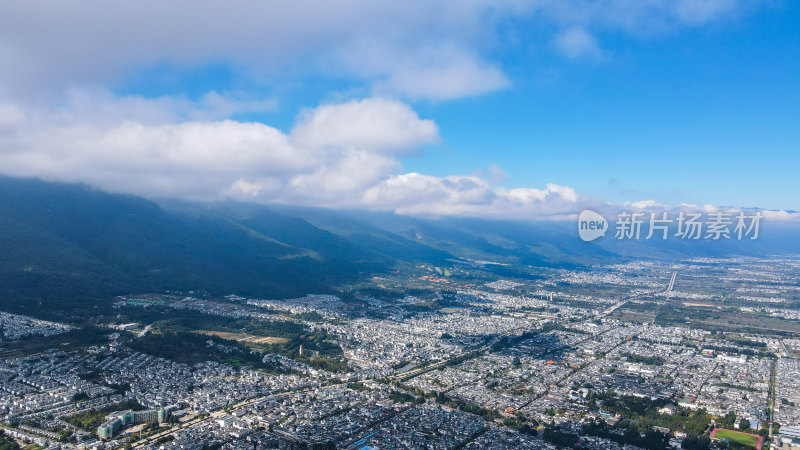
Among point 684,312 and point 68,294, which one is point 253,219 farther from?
point 684,312

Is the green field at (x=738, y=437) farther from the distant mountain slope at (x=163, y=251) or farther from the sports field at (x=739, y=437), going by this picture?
the distant mountain slope at (x=163, y=251)

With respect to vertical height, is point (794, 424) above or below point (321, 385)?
above

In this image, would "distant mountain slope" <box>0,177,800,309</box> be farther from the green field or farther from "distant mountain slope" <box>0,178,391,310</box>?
the green field

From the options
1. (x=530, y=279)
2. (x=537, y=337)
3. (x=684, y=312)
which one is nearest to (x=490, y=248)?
(x=530, y=279)

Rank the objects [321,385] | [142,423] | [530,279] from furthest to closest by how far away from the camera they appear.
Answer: [530,279], [321,385], [142,423]

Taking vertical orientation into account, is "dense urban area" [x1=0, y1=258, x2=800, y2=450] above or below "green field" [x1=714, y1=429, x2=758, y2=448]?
below

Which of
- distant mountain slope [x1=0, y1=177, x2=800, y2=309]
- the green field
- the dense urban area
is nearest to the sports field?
the green field

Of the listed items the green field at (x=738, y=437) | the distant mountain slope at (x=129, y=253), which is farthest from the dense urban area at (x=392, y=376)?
the distant mountain slope at (x=129, y=253)
